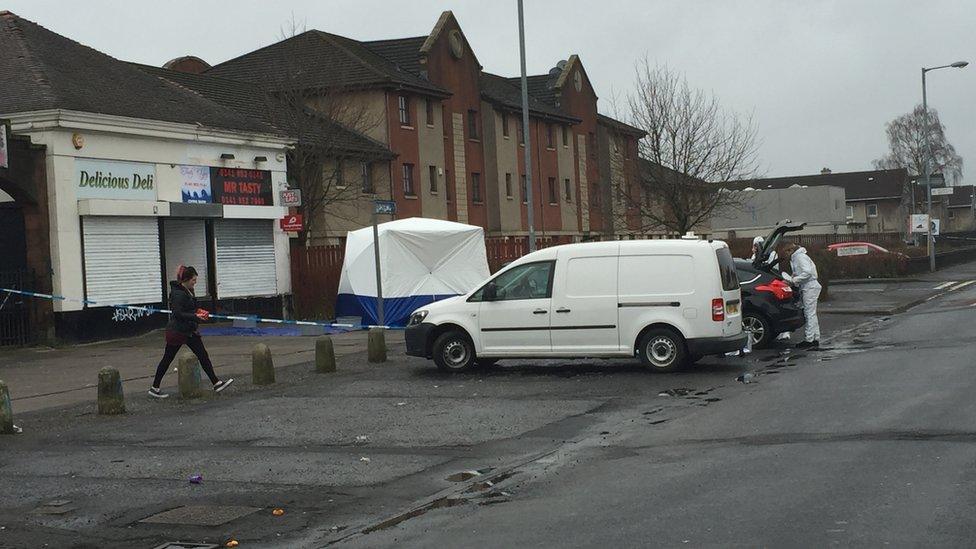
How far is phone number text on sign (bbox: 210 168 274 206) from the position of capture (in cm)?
2992

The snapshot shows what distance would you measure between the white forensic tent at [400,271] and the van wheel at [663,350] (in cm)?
1256

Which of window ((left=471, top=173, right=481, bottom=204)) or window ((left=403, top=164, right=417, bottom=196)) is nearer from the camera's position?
window ((left=403, top=164, right=417, bottom=196))

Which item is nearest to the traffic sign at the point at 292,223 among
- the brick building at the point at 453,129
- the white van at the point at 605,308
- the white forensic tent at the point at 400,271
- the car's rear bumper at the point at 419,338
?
the white forensic tent at the point at 400,271

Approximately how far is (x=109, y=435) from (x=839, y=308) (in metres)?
20.8

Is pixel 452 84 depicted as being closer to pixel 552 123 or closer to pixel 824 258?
pixel 552 123

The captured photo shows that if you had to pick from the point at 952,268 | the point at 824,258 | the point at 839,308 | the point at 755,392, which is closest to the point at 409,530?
the point at 755,392

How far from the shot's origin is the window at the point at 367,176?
143 feet

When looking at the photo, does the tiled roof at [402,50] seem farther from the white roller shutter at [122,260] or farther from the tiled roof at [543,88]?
the white roller shutter at [122,260]

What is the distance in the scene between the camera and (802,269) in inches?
768

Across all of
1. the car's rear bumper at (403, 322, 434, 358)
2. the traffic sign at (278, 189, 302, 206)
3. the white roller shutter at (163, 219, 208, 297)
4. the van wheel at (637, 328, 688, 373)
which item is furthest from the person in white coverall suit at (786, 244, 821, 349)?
the white roller shutter at (163, 219, 208, 297)

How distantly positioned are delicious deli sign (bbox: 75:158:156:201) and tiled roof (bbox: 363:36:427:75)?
79.5 ft

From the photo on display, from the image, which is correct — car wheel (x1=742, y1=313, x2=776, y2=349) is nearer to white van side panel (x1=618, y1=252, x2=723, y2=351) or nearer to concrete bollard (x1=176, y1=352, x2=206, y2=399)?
white van side panel (x1=618, y1=252, x2=723, y2=351)

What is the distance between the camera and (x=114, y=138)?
26406 millimetres

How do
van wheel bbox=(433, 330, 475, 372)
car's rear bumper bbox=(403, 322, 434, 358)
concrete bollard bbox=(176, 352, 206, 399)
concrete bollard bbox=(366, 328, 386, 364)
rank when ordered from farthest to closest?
concrete bollard bbox=(366, 328, 386, 364)
car's rear bumper bbox=(403, 322, 434, 358)
van wheel bbox=(433, 330, 475, 372)
concrete bollard bbox=(176, 352, 206, 399)
